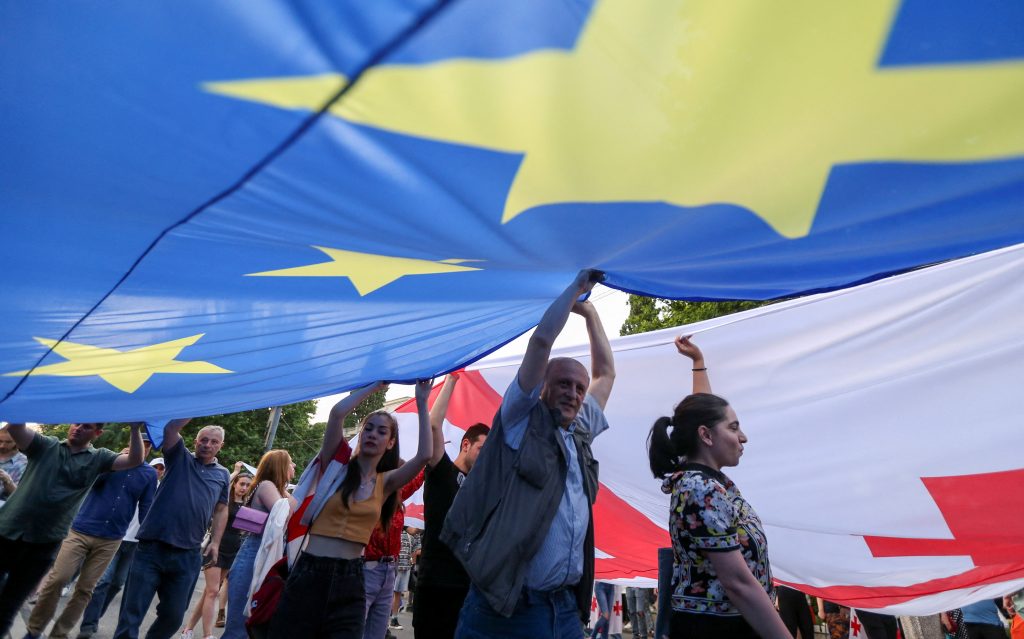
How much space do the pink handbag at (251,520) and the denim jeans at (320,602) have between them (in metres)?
2.25

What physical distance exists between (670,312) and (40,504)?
16268 millimetres

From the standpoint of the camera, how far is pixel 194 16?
1431 mm

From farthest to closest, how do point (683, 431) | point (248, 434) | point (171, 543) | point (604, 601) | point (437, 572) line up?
point (248, 434), point (604, 601), point (171, 543), point (437, 572), point (683, 431)

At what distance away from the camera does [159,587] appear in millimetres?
5598

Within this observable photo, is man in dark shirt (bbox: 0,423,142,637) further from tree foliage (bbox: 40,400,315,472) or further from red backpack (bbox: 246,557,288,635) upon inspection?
tree foliage (bbox: 40,400,315,472)

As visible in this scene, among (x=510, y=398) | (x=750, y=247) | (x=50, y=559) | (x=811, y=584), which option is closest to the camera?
(x=750, y=247)

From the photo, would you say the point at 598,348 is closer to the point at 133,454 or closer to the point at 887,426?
the point at 887,426

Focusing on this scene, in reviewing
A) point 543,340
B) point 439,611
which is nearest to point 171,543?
point 439,611

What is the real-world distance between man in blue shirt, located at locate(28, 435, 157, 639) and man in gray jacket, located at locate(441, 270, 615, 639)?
15.5ft

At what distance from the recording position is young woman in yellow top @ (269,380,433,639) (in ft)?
11.7

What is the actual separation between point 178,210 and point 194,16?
777 mm

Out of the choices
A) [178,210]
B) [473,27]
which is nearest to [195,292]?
[178,210]

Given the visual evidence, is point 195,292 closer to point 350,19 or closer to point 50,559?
point 350,19

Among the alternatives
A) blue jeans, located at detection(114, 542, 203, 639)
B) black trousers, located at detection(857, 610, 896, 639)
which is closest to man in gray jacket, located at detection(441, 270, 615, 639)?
blue jeans, located at detection(114, 542, 203, 639)
